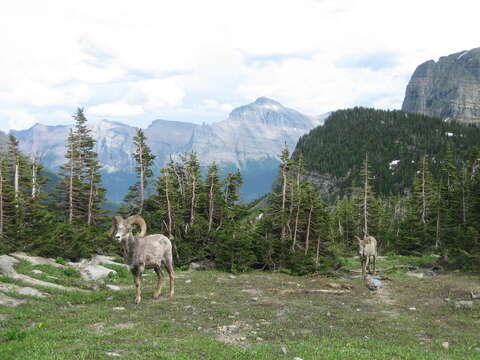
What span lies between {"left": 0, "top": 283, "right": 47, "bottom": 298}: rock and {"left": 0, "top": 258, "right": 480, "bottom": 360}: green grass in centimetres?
62

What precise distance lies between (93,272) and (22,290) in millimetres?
6943

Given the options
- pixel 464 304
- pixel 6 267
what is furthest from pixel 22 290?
pixel 464 304

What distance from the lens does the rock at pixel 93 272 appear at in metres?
22.0

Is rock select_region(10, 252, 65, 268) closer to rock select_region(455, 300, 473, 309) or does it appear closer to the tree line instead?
the tree line

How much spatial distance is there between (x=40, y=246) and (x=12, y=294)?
10.6 metres

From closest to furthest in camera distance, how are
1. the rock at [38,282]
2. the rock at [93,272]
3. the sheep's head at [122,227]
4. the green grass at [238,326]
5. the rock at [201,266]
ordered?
the green grass at [238,326]
the sheep's head at [122,227]
the rock at [38,282]
the rock at [93,272]
the rock at [201,266]

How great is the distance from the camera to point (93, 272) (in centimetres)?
2277

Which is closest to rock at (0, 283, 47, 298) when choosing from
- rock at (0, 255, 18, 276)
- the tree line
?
rock at (0, 255, 18, 276)

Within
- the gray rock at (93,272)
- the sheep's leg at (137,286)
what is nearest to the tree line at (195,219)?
the gray rock at (93,272)

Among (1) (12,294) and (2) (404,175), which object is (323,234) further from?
(2) (404,175)

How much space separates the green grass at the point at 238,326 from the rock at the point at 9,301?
0.44 meters

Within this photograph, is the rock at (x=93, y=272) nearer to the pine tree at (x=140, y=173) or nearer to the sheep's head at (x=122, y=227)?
the sheep's head at (x=122, y=227)

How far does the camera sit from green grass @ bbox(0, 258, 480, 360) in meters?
9.72

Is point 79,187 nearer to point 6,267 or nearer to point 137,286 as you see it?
point 6,267
